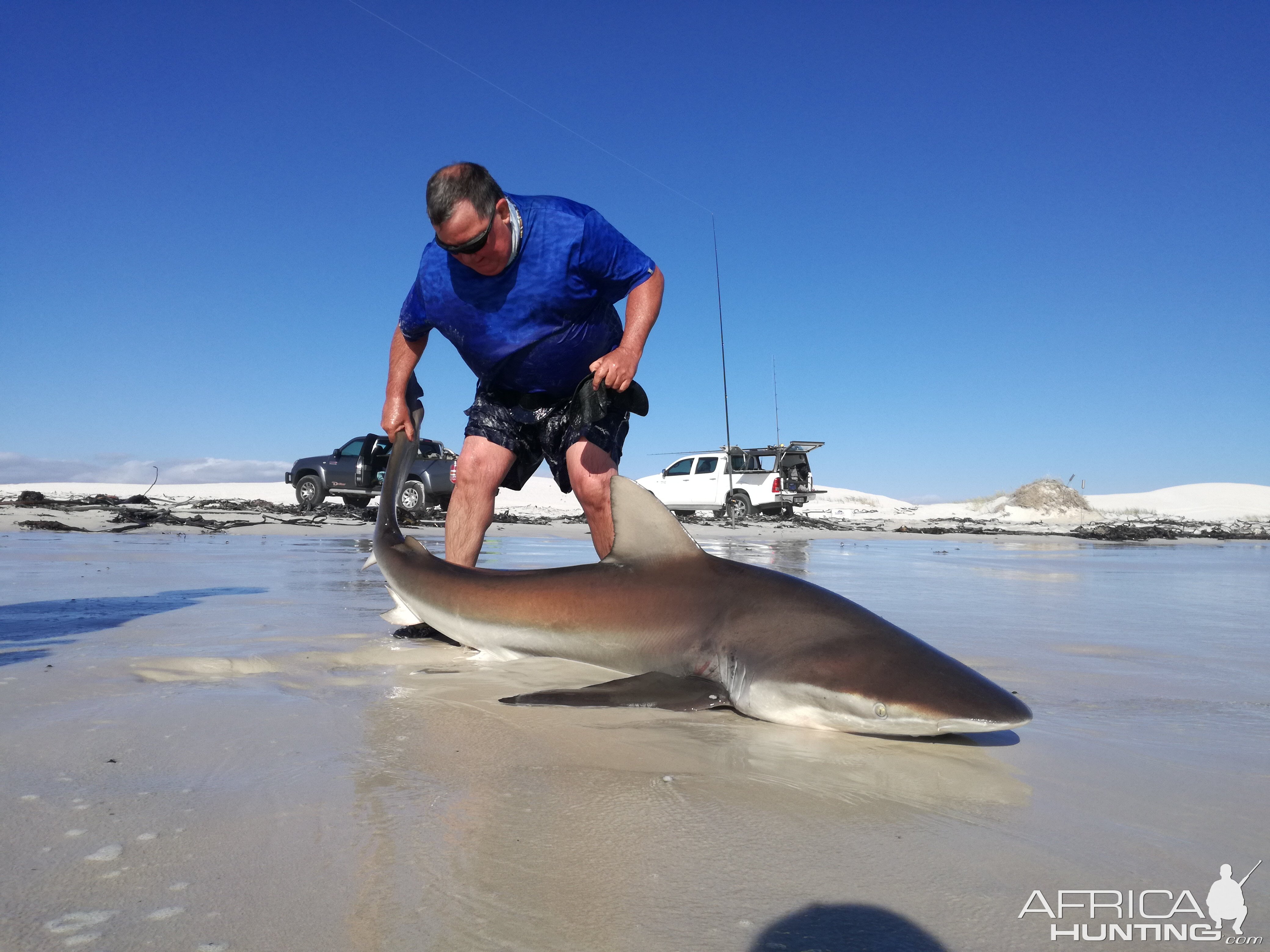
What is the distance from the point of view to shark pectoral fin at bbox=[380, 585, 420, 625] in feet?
11.0

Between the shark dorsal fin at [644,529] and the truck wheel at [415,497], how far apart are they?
16913 mm

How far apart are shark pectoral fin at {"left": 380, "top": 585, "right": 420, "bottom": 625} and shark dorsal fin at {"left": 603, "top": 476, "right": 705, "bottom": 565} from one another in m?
1.17

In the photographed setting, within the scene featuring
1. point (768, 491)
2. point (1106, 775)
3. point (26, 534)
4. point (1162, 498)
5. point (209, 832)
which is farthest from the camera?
point (1162, 498)

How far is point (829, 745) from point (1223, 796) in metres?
0.78

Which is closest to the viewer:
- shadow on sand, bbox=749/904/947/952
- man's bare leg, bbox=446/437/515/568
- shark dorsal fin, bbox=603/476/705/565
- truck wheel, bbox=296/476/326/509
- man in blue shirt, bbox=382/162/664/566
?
shadow on sand, bbox=749/904/947/952

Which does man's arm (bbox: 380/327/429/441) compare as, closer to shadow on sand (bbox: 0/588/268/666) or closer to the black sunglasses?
the black sunglasses

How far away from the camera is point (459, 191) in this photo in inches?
133

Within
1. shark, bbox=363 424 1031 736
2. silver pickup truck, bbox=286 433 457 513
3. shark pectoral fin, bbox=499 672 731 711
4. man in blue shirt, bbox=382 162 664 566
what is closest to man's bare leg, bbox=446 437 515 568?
man in blue shirt, bbox=382 162 664 566

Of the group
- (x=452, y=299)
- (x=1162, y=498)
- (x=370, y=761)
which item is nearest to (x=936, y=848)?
(x=370, y=761)

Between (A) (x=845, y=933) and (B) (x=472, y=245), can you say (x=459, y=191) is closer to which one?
(B) (x=472, y=245)

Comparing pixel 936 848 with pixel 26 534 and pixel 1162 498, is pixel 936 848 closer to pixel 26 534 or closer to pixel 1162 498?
pixel 26 534

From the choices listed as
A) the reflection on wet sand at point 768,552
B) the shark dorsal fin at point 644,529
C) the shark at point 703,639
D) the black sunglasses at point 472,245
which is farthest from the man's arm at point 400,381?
the reflection on wet sand at point 768,552

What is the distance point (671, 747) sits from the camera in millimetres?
1904

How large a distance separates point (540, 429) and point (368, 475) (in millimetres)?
16688
